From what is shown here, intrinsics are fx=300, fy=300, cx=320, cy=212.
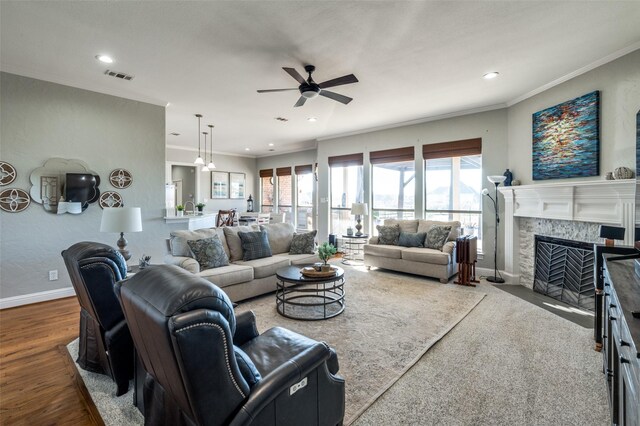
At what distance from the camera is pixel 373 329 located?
3.04 m

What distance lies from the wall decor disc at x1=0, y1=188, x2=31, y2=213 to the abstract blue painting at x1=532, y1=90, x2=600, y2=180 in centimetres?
683

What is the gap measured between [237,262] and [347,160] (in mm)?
4035

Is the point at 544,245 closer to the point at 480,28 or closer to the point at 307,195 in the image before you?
the point at 480,28

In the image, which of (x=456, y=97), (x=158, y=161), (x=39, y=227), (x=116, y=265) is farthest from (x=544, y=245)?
(x=39, y=227)

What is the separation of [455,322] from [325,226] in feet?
15.7

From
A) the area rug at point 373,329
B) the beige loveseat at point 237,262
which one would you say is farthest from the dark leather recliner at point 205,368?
the beige loveseat at point 237,262

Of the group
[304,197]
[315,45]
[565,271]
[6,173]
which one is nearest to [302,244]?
[315,45]

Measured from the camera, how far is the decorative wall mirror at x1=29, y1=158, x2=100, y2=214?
3797 mm

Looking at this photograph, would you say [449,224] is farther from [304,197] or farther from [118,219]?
[118,219]

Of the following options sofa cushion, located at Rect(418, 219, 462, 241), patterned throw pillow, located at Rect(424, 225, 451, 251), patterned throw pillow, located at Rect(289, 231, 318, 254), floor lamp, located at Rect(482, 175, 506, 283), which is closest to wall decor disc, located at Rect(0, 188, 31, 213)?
patterned throw pillow, located at Rect(289, 231, 318, 254)

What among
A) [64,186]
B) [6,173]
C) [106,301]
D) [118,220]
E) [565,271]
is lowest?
[565,271]

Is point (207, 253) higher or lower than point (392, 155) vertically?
lower

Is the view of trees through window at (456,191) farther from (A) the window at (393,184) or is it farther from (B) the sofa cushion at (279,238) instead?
(B) the sofa cushion at (279,238)

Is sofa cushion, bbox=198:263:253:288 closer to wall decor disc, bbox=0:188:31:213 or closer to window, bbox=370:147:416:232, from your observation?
wall decor disc, bbox=0:188:31:213
